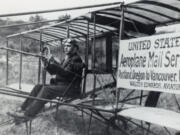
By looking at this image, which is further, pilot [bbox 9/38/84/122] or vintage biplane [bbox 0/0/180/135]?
pilot [bbox 9/38/84/122]

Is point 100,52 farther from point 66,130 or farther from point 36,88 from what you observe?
point 66,130

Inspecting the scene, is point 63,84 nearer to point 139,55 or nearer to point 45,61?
point 45,61

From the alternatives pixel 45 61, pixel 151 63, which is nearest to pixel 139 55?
pixel 151 63

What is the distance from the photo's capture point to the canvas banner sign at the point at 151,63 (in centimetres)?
468

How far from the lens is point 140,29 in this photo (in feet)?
22.9

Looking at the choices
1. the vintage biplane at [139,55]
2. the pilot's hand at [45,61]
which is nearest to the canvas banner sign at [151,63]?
the vintage biplane at [139,55]

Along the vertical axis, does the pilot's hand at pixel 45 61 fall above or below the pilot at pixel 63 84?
above

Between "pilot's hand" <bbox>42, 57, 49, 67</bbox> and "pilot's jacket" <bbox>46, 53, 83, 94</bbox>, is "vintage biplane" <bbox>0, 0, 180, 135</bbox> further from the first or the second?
"pilot's hand" <bbox>42, 57, 49, 67</bbox>

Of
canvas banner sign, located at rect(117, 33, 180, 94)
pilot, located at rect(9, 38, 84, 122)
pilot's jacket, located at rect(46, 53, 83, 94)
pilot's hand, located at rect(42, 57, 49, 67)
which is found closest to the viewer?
canvas banner sign, located at rect(117, 33, 180, 94)

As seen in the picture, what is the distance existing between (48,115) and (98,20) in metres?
3.79

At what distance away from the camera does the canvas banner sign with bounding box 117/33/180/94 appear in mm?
4684

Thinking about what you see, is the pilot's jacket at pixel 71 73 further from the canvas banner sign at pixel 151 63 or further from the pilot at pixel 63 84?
the canvas banner sign at pixel 151 63

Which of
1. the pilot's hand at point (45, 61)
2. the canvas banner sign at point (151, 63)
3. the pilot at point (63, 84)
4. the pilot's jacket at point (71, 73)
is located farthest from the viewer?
the pilot's jacket at point (71, 73)

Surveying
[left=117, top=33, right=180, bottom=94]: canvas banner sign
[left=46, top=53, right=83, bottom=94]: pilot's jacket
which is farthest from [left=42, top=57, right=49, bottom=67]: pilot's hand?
[left=117, top=33, right=180, bottom=94]: canvas banner sign
